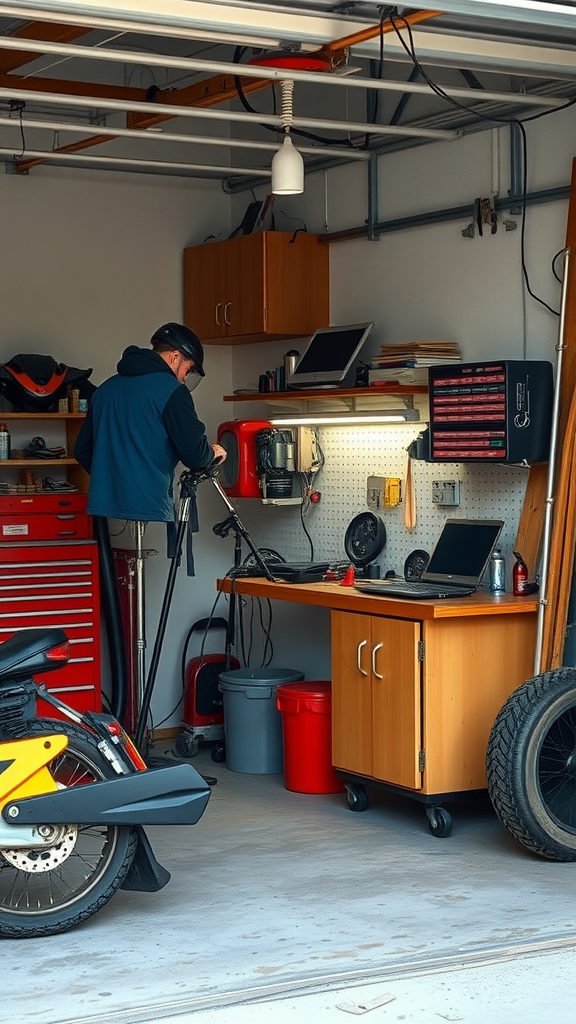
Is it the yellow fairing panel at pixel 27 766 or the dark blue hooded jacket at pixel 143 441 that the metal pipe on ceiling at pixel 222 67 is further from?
the yellow fairing panel at pixel 27 766

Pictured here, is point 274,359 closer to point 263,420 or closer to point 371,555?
point 263,420

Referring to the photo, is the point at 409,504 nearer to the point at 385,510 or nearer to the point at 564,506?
the point at 385,510

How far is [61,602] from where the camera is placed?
6.97 meters

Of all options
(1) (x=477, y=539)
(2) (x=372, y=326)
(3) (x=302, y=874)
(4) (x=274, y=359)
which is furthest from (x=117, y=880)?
(4) (x=274, y=359)

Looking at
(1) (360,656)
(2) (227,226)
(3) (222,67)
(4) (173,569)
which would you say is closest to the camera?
(3) (222,67)

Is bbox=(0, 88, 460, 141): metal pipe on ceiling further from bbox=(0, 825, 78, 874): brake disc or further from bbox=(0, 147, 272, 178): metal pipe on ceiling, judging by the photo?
bbox=(0, 825, 78, 874): brake disc

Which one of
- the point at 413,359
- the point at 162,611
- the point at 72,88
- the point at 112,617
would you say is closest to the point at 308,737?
the point at 162,611

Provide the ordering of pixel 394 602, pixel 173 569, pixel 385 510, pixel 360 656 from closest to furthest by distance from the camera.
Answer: pixel 394 602, pixel 360 656, pixel 173 569, pixel 385 510

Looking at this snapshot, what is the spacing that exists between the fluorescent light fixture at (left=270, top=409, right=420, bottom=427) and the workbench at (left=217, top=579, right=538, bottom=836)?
98cm

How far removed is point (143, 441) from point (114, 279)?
1.87 meters

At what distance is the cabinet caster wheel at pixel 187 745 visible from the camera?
7016 millimetres

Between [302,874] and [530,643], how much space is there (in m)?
1.34

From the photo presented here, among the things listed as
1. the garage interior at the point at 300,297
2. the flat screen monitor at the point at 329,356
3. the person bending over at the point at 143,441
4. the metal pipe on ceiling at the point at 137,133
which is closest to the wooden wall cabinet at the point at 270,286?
the garage interior at the point at 300,297

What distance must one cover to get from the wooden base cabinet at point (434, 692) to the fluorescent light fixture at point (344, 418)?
1.07 m
